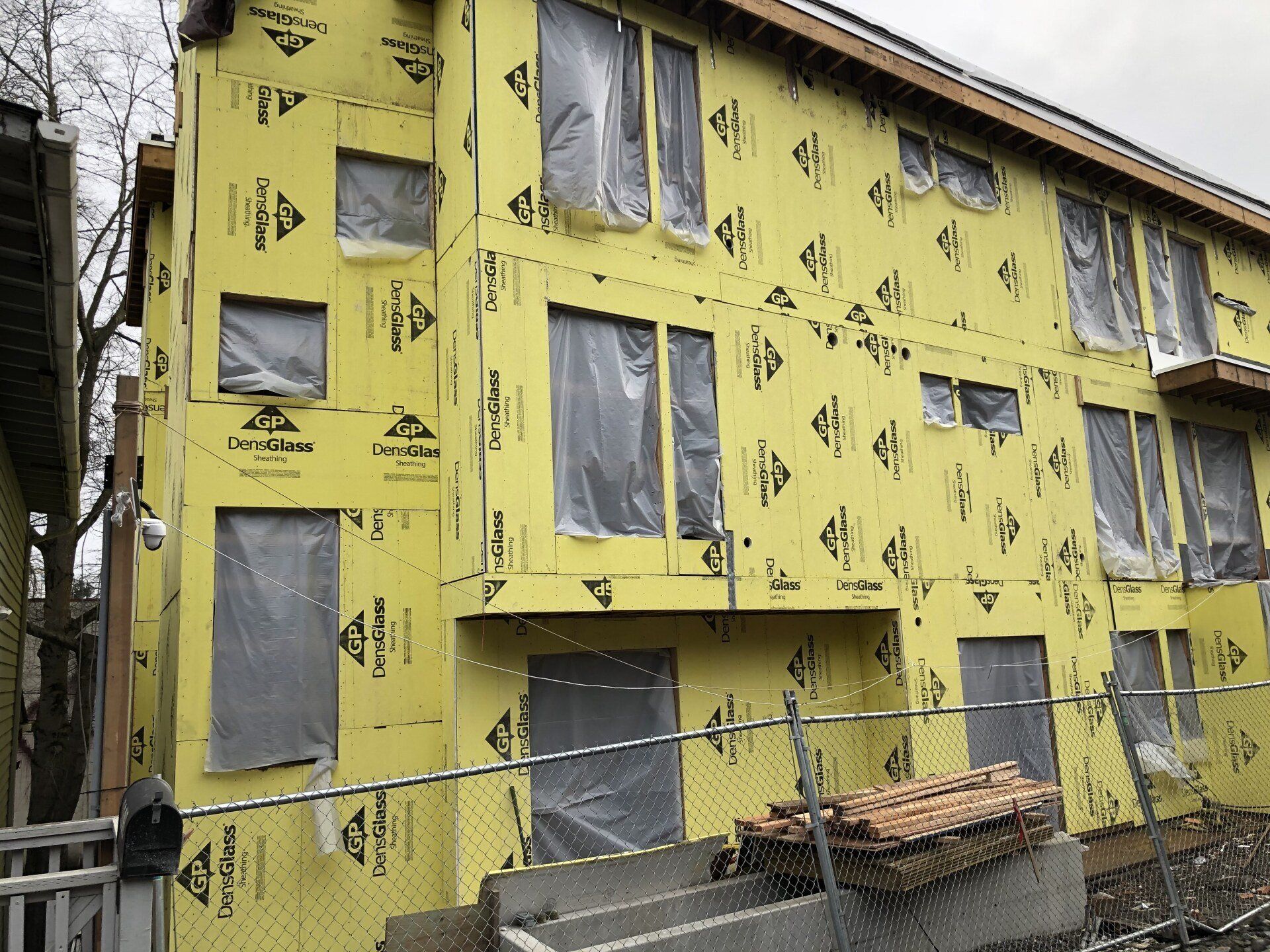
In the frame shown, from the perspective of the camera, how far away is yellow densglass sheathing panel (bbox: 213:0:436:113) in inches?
409

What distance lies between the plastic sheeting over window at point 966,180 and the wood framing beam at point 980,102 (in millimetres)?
687

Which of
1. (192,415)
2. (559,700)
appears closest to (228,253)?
(192,415)

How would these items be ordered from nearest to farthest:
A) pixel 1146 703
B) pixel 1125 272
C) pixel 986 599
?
pixel 986 599 < pixel 1146 703 < pixel 1125 272

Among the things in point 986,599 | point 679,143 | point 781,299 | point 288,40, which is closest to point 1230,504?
point 986,599

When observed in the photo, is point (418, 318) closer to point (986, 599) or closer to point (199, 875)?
point (199, 875)

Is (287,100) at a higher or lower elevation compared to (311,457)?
higher

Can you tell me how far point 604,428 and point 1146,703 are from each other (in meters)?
9.11

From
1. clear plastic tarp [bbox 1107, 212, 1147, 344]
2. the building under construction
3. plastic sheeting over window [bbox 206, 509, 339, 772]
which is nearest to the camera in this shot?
plastic sheeting over window [bbox 206, 509, 339, 772]

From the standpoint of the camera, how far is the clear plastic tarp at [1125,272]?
15.3m

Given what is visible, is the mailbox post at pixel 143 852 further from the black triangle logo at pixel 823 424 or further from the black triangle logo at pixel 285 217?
the black triangle logo at pixel 823 424

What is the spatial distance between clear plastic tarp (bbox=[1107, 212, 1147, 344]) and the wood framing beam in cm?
76

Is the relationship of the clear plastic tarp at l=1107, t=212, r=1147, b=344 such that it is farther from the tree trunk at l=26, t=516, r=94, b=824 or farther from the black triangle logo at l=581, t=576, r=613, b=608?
the tree trunk at l=26, t=516, r=94, b=824

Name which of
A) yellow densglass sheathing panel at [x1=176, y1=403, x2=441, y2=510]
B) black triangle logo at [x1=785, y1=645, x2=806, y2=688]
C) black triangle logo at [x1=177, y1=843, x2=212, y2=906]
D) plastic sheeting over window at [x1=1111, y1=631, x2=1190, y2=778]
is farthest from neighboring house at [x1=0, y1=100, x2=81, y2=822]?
plastic sheeting over window at [x1=1111, y1=631, x2=1190, y2=778]

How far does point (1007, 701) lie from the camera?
41.0 ft
